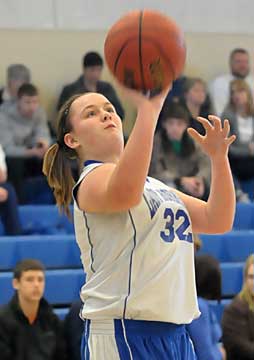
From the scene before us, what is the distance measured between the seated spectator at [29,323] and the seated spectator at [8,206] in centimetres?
100

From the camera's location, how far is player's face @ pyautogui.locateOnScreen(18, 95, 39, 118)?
6.88m

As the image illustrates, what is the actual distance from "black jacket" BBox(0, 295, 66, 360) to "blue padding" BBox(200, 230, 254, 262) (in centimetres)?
162

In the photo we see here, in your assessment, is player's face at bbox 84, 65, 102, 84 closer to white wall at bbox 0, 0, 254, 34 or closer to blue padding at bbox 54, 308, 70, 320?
white wall at bbox 0, 0, 254, 34

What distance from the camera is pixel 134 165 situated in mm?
2459

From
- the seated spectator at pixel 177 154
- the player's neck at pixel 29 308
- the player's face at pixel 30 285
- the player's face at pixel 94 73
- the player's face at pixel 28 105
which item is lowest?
the player's neck at pixel 29 308

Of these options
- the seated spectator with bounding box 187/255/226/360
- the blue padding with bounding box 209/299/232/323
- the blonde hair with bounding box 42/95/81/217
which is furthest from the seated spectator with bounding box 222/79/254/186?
the blonde hair with bounding box 42/95/81/217

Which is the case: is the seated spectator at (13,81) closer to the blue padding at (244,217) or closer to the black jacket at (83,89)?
the black jacket at (83,89)

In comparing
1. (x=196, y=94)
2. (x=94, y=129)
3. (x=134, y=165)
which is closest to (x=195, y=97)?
(x=196, y=94)

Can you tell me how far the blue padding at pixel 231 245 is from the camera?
6.38 metres

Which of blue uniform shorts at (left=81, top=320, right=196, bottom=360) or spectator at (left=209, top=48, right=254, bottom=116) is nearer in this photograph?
blue uniform shorts at (left=81, top=320, right=196, bottom=360)

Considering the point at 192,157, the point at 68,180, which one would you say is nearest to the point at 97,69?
the point at 192,157

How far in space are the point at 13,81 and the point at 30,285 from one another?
2.59 m

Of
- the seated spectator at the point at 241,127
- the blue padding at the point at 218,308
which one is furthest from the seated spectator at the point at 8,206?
the seated spectator at the point at 241,127

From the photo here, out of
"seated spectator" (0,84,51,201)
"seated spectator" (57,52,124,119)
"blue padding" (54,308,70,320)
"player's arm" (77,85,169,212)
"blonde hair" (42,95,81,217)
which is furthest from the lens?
"seated spectator" (57,52,124,119)
